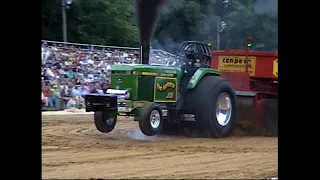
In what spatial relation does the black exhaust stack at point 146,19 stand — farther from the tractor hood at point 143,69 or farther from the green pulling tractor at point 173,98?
the tractor hood at point 143,69

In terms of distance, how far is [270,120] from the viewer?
9.98 meters

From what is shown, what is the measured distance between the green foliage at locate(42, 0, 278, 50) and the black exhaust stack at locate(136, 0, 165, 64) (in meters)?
0.17

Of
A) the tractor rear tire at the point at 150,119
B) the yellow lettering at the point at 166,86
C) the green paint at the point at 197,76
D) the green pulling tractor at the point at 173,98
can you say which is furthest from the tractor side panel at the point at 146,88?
the green paint at the point at 197,76

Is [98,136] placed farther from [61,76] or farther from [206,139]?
[61,76]

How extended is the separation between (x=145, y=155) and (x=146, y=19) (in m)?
3.78

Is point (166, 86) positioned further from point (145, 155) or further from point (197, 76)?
point (145, 155)

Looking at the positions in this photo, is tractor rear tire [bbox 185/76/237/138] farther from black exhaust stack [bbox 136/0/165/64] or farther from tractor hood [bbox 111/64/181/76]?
black exhaust stack [bbox 136/0/165/64]

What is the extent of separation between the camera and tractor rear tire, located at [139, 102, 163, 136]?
8.62m

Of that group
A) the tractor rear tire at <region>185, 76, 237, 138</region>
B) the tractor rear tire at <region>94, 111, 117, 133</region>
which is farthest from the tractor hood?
the tractor rear tire at <region>94, 111, 117, 133</region>

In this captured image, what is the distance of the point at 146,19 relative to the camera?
34.5 feet

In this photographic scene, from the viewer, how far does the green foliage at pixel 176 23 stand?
435 inches

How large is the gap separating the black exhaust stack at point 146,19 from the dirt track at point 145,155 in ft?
4.24

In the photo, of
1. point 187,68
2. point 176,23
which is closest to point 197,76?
point 187,68
